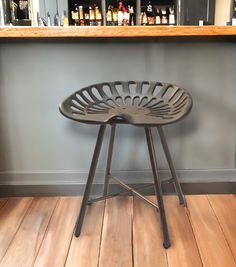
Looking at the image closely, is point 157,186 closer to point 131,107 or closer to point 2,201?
point 131,107

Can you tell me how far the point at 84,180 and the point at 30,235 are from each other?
43cm

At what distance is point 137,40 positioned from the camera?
5.14 feet

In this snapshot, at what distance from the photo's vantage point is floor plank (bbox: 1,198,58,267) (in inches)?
50.6

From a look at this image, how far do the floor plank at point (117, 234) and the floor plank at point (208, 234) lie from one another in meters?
0.29

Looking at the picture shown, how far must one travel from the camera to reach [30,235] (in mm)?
1437

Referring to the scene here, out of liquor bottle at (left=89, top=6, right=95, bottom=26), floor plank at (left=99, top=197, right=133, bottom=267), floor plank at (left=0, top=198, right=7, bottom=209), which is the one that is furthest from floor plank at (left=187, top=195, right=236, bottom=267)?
liquor bottle at (left=89, top=6, right=95, bottom=26)

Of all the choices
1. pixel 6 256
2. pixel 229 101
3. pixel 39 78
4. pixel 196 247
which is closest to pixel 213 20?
pixel 229 101

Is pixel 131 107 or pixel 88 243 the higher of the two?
pixel 131 107

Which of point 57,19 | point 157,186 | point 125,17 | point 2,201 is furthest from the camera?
point 125,17

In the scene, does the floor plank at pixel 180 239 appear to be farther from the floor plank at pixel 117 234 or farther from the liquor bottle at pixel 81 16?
the liquor bottle at pixel 81 16

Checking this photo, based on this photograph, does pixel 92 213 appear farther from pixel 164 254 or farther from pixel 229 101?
pixel 229 101

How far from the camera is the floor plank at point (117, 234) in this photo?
1.27 m

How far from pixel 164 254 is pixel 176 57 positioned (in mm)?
906

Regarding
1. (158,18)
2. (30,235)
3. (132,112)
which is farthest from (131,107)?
(158,18)
